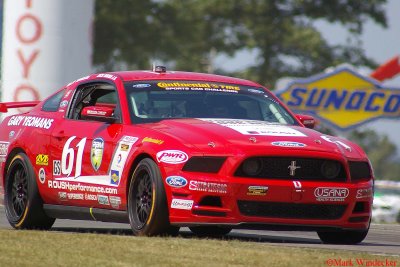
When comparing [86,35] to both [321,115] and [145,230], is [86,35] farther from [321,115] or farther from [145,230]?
[145,230]

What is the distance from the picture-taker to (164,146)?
1030cm

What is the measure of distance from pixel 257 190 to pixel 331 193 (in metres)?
0.62

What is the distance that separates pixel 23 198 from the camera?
1238 cm

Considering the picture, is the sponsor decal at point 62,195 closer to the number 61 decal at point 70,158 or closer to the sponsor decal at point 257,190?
the number 61 decal at point 70,158

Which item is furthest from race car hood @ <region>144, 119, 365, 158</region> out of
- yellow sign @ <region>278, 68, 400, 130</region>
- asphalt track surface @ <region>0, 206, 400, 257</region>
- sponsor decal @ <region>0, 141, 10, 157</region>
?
yellow sign @ <region>278, 68, 400, 130</region>

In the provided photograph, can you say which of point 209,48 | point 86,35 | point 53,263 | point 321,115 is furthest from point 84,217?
point 209,48

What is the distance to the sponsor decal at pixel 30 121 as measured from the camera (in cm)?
1236

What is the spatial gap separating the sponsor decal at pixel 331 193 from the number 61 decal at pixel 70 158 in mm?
2265

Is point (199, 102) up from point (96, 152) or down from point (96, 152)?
up

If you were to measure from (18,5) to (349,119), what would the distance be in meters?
15.1

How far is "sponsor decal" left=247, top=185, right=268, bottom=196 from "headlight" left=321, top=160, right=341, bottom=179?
55 centimetres

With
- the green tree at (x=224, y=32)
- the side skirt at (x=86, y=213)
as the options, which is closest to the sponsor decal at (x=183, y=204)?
the side skirt at (x=86, y=213)

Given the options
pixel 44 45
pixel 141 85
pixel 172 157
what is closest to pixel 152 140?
pixel 172 157

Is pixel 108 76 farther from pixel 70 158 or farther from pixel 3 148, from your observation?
pixel 3 148
